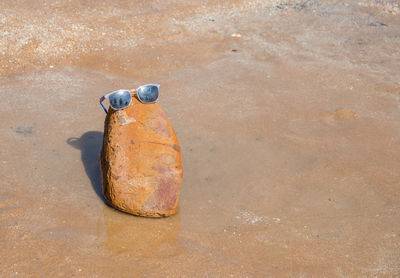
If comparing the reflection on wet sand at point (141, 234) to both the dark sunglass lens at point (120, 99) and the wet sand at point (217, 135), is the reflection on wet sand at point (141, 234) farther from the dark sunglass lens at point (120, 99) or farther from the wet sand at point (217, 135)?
the dark sunglass lens at point (120, 99)

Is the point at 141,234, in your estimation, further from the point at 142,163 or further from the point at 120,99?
the point at 120,99

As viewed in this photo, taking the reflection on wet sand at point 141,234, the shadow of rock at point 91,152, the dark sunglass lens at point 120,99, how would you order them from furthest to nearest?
the shadow of rock at point 91,152 → the dark sunglass lens at point 120,99 → the reflection on wet sand at point 141,234

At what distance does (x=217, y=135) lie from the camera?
5.60 metres

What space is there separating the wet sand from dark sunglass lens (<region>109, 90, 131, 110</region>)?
0.97 metres

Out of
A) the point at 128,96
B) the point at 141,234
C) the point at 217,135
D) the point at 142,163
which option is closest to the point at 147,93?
the point at 128,96

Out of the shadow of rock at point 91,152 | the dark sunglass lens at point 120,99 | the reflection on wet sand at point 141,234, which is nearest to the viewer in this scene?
the reflection on wet sand at point 141,234

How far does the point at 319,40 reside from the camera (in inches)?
334

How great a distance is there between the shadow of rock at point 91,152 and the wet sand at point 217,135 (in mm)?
22

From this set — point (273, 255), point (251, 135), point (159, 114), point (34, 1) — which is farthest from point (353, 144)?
point (34, 1)

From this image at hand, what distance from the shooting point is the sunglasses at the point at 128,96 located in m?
3.92

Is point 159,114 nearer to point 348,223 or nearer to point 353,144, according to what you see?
point 348,223

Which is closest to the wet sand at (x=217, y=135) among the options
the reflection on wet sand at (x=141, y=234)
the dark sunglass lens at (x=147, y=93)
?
the reflection on wet sand at (x=141, y=234)

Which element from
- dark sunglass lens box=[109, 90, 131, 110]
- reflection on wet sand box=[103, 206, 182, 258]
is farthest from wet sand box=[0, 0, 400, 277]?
dark sunglass lens box=[109, 90, 131, 110]

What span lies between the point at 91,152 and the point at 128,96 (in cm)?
143
